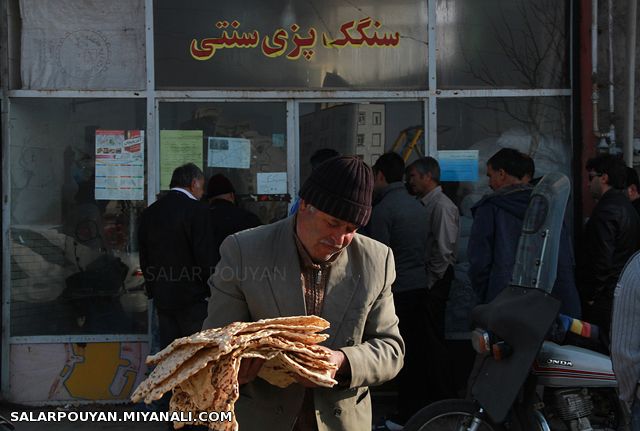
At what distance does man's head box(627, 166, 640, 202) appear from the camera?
608 centimetres

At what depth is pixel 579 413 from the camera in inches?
164

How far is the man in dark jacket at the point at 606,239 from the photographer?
543 centimetres

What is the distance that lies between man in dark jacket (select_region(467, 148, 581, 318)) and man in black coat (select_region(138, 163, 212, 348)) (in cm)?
197

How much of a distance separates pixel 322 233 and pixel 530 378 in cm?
215

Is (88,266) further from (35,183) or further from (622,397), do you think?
(622,397)

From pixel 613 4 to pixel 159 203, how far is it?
13.5 feet

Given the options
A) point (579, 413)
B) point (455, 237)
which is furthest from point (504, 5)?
point (579, 413)

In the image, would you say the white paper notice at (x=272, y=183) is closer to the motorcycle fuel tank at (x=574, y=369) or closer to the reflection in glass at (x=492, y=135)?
the reflection in glass at (x=492, y=135)

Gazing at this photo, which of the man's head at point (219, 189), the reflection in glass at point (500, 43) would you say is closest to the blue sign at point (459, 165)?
the reflection in glass at point (500, 43)

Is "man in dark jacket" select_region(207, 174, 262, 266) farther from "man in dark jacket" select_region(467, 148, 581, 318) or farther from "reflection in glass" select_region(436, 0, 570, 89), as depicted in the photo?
"reflection in glass" select_region(436, 0, 570, 89)

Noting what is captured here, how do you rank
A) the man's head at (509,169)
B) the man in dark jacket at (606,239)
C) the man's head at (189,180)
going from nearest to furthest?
1. the man in dark jacket at (606,239)
2. the man's head at (509,169)
3. the man's head at (189,180)

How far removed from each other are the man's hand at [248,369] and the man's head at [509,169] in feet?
11.8

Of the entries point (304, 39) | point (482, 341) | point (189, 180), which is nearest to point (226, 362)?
point (482, 341)

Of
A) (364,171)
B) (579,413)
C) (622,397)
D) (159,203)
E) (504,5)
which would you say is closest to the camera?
(364,171)
